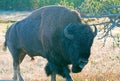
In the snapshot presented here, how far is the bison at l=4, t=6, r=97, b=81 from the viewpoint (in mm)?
7789

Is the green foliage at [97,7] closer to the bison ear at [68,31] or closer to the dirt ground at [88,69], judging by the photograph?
the bison ear at [68,31]

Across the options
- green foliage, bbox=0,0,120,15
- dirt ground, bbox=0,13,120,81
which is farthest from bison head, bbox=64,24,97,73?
dirt ground, bbox=0,13,120,81

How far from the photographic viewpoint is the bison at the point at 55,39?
7.79 metres

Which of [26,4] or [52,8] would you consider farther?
[26,4]

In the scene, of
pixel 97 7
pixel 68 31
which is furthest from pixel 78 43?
pixel 97 7

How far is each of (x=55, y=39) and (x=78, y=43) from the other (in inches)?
43.0

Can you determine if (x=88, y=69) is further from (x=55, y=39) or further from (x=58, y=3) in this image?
(x=55, y=39)

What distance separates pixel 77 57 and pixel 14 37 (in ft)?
10.9

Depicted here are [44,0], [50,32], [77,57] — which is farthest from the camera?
[44,0]

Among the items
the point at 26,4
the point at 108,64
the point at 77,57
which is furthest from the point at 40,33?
the point at 26,4

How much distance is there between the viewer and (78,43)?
7.77m

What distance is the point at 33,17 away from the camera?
9.88 metres

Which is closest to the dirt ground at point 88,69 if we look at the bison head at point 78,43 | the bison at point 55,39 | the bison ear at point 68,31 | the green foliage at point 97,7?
the bison at point 55,39

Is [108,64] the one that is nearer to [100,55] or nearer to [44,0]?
[100,55]
